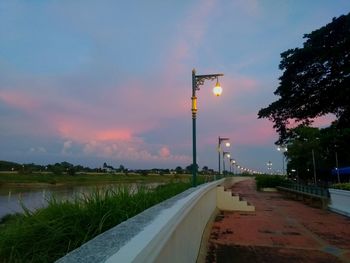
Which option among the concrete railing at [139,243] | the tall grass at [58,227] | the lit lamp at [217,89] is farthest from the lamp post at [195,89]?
the concrete railing at [139,243]

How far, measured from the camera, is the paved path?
1079 centimetres

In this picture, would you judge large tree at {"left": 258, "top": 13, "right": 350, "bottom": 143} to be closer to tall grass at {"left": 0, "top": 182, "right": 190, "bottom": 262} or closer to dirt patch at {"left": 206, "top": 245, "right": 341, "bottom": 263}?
dirt patch at {"left": 206, "top": 245, "right": 341, "bottom": 263}

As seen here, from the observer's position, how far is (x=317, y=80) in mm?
30672

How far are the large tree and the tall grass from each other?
940 inches

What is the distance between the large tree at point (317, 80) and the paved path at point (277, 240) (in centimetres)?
1231

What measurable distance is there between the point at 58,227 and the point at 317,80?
27.6 metres

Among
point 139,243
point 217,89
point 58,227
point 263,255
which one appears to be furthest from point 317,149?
point 139,243

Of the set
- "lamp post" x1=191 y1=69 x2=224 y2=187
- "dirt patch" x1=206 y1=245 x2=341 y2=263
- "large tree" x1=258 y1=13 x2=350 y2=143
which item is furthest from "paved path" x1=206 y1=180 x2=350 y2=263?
"large tree" x1=258 y1=13 x2=350 y2=143

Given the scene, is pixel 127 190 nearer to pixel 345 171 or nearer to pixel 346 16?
pixel 346 16

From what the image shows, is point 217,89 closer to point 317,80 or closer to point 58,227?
point 58,227

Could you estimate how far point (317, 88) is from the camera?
30875mm

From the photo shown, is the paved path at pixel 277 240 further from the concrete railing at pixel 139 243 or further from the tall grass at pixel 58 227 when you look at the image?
the concrete railing at pixel 139 243

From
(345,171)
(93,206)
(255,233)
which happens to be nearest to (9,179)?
(345,171)

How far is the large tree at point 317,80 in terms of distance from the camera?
28812 mm
